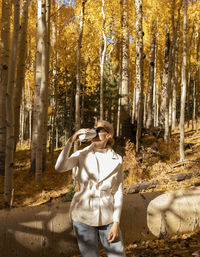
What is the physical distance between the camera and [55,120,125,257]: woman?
2.07m

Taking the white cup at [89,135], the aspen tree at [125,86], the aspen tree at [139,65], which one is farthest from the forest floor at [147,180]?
the white cup at [89,135]

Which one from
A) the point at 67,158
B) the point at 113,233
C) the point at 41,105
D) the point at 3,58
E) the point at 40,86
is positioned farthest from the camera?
the point at 40,86

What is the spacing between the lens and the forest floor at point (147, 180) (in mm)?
3574

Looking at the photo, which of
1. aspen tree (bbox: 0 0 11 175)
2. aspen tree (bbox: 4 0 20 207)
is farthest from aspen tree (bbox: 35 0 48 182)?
aspen tree (bbox: 4 0 20 207)

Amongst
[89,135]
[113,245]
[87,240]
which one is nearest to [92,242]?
[87,240]

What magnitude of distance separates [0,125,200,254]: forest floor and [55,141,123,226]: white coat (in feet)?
5.33

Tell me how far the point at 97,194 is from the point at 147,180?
5.37 metres

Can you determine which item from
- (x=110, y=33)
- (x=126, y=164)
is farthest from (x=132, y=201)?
(x=110, y=33)

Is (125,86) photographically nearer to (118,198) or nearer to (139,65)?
(139,65)

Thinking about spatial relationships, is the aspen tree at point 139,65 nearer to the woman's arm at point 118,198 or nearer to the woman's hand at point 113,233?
the woman's arm at point 118,198

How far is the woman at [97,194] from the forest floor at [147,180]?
1.56m

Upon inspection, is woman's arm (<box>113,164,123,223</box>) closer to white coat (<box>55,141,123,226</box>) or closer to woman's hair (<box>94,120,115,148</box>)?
white coat (<box>55,141,123,226</box>)

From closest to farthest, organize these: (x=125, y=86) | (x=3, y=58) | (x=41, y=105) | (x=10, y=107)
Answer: (x=10, y=107) < (x=3, y=58) < (x=41, y=105) < (x=125, y=86)

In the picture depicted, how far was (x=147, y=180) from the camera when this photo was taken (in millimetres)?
7246
